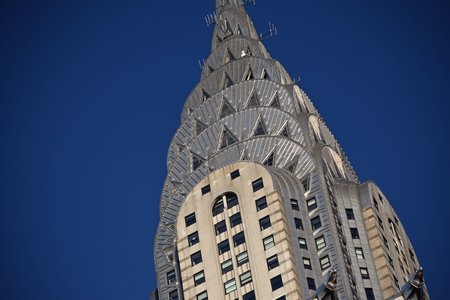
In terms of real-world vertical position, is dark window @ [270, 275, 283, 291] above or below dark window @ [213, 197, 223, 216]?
below

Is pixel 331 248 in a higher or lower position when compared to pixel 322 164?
lower

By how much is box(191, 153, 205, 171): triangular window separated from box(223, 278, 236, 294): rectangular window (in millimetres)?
22144

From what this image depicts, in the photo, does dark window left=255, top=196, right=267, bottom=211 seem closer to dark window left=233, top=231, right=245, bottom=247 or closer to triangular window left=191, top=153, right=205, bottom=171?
dark window left=233, top=231, right=245, bottom=247

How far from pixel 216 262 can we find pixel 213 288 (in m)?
2.91

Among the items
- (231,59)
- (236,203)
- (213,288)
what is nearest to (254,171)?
(236,203)

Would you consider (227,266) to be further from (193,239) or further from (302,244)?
(302,244)

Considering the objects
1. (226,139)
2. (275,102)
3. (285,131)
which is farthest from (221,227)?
(275,102)

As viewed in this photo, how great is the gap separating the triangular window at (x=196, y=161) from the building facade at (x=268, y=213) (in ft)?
0.42

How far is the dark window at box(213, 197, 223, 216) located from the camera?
146m

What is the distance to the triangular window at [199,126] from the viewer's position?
538 ft

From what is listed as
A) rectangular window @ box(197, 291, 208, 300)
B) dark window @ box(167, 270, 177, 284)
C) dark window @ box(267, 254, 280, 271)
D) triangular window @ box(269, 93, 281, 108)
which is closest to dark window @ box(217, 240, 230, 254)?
rectangular window @ box(197, 291, 208, 300)

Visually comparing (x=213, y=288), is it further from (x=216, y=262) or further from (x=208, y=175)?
(x=208, y=175)

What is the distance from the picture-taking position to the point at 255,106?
526 feet

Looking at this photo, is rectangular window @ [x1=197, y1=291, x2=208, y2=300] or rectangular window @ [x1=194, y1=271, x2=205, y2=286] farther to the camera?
rectangular window @ [x1=194, y1=271, x2=205, y2=286]
